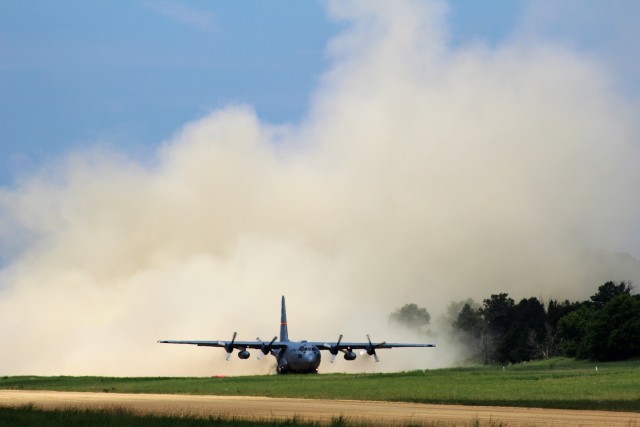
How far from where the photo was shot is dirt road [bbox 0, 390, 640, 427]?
55938 mm

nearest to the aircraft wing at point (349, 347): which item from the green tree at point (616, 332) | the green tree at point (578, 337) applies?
the green tree at point (616, 332)

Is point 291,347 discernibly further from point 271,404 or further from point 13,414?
point 13,414

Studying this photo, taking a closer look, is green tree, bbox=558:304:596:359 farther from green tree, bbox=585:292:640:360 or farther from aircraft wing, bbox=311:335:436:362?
aircraft wing, bbox=311:335:436:362

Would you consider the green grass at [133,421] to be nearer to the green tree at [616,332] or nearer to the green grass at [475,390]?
the green grass at [475,390]

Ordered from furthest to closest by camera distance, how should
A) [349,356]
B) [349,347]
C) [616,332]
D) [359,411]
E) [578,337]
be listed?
[578,337] < [349,347] < [616,332] < [349,356] < [359,411]

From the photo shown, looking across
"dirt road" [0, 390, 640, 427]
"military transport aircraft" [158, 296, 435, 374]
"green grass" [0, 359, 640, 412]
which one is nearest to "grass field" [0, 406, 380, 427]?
"dirt road" [0, 390, 640, 427]

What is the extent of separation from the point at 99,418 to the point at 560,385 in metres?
50.6

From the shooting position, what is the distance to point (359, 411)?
213 ft

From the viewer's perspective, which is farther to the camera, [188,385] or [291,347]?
[291,347]

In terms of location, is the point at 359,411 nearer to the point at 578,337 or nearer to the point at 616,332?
the point at 616,332

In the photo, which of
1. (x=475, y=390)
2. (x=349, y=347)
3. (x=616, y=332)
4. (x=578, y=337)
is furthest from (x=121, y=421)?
(x=578, y=337)

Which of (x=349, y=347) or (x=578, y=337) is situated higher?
(x=578, y=337)

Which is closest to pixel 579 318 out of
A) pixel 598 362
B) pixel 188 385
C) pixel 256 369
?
pixel 598 362

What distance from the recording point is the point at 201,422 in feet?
176
